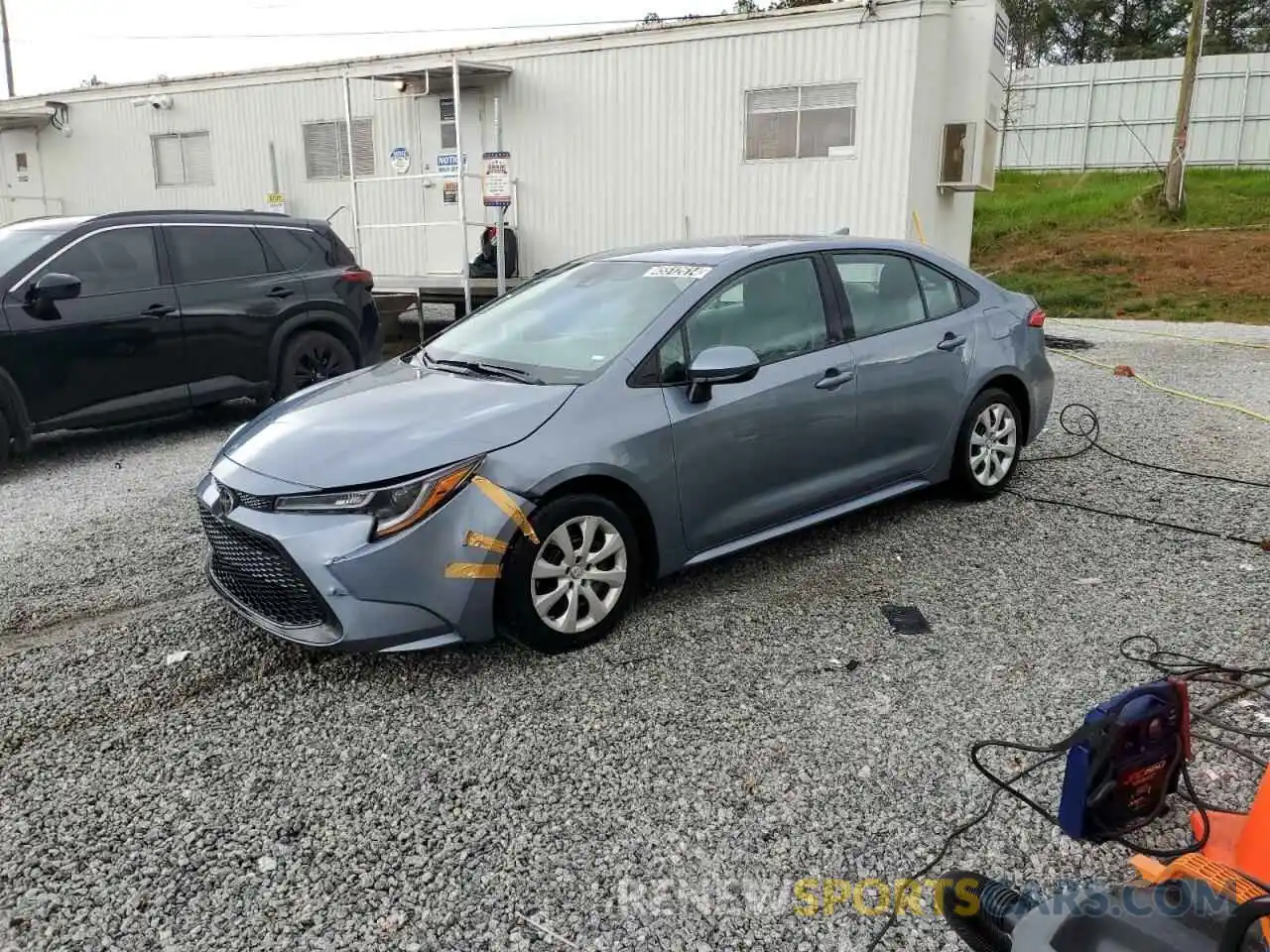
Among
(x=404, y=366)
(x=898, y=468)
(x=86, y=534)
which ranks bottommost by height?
(x=86, y=534)

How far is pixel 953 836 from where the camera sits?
2.70 metres

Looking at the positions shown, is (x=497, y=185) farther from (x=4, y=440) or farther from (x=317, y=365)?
(x=4, y=440)

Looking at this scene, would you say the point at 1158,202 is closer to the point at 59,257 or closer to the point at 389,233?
the point at 389,233

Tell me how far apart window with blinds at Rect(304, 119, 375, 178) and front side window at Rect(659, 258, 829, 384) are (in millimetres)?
9807

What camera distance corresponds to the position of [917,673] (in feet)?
11.9

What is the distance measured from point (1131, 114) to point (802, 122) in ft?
68.9

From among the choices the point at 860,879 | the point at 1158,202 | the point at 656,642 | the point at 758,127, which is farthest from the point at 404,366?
the point at 1158,202

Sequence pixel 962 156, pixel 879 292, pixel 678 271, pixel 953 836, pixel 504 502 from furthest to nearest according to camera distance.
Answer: pixel 962 156
pixel 879 292
pixel 678 271
pixel 504 502
pixel 953 836

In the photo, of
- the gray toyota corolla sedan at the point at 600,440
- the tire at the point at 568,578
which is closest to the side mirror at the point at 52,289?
the gray toyota corolla sedan at the point at 600,440

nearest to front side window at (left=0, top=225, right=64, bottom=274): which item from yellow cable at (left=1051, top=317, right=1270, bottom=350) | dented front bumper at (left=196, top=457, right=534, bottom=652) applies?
dented front bumper at (left=196, top=457, right=534, bottom=652)

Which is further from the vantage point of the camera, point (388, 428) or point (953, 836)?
point (388, 428)

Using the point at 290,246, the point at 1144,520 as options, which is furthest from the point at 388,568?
the point at 290,246

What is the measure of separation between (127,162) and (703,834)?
49.9 ft

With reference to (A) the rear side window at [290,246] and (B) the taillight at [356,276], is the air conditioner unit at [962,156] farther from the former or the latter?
(A) the rear side window at [290,246]
